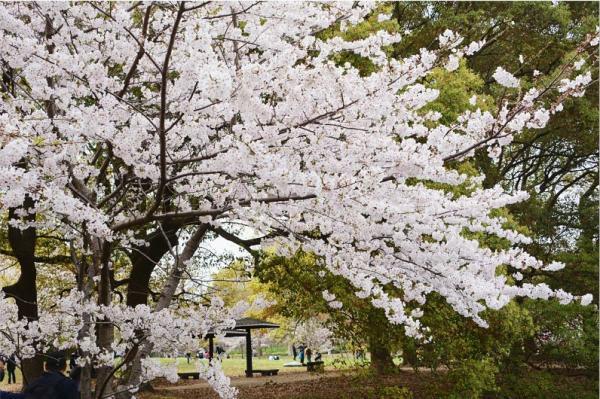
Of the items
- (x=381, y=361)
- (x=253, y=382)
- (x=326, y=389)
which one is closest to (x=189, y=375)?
(x=253, y=382)

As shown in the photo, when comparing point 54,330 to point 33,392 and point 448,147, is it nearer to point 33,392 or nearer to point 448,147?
point 33,392

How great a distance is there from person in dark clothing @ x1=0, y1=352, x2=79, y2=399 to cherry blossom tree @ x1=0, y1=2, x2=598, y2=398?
0.76ft

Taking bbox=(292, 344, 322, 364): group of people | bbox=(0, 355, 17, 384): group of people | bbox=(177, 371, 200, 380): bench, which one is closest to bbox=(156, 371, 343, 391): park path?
bbox=(177, 371, 200, 380): bench

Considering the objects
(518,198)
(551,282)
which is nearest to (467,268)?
(518,198)

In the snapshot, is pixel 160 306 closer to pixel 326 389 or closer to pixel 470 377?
pixel 470 377

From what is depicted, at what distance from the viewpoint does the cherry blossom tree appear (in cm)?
362

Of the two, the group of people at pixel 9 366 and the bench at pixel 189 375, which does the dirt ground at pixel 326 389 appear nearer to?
the group of people at pixel 9 366

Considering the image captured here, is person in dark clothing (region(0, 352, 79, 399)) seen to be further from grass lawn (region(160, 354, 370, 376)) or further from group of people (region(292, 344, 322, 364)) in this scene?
group of people (region(292, 344, 322, 364))

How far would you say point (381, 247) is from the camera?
4.86 meters

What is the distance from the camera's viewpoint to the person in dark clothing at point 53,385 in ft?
15.2

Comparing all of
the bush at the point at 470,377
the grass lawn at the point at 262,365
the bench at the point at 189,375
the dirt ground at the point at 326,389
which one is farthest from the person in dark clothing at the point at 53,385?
the bench at the point at 189,375

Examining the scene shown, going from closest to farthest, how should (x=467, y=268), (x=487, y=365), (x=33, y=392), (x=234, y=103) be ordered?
(x=234, y=103)
(x=33, y=392)
(x=467, y=268)
(x=487, y=365)

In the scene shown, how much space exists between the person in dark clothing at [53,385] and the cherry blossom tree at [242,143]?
9.1 inches

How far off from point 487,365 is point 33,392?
6.78 meters
